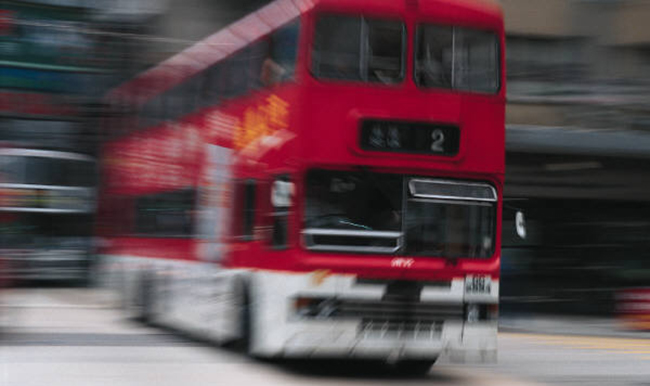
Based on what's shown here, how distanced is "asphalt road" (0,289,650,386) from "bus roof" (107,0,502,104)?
135 inches

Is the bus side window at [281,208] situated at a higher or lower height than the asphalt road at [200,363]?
higher

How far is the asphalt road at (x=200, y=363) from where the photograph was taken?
12.1 m

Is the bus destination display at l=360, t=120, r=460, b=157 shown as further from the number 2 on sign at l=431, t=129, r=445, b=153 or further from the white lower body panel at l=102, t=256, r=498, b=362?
the white lower body panel at l=102, t=256, r=498, b=362

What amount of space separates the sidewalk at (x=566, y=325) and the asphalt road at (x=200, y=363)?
1.73m

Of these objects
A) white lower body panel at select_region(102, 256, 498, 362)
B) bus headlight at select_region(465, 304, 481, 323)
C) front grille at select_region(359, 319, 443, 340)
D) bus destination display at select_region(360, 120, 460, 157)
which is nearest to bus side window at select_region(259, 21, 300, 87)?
bus destination display at select_region(360, 120, 460, 157)

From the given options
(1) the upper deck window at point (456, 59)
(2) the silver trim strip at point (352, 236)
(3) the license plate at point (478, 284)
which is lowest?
(3) the license plate at point (478, 284)

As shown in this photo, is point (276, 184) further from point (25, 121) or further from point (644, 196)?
point (25, 121)

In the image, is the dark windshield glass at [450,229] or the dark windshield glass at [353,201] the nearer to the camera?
the dark windshield glass at [353,201]

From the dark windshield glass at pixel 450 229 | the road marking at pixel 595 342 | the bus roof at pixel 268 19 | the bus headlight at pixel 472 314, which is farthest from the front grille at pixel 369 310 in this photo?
the road marking at pixel 595 342

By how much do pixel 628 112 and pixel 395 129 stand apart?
14397 millimetres

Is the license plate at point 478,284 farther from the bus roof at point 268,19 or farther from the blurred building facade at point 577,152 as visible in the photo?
the blurred building facade at point 577,152

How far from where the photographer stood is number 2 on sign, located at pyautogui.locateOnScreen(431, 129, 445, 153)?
12250 mm

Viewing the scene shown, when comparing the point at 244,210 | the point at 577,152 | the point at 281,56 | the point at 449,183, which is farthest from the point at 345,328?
the point at 577,152

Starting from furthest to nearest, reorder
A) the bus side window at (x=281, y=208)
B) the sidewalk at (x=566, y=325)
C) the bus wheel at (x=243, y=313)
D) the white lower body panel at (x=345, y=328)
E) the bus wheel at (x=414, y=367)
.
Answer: the sidewalk at (x=566, y=325) < the bus wheel at (x=414, y=367) < the bus wheel at (x=243, y=313) < the bus side window at (x=281, y=208) < the white lower body panel at (x=345, y=328)
